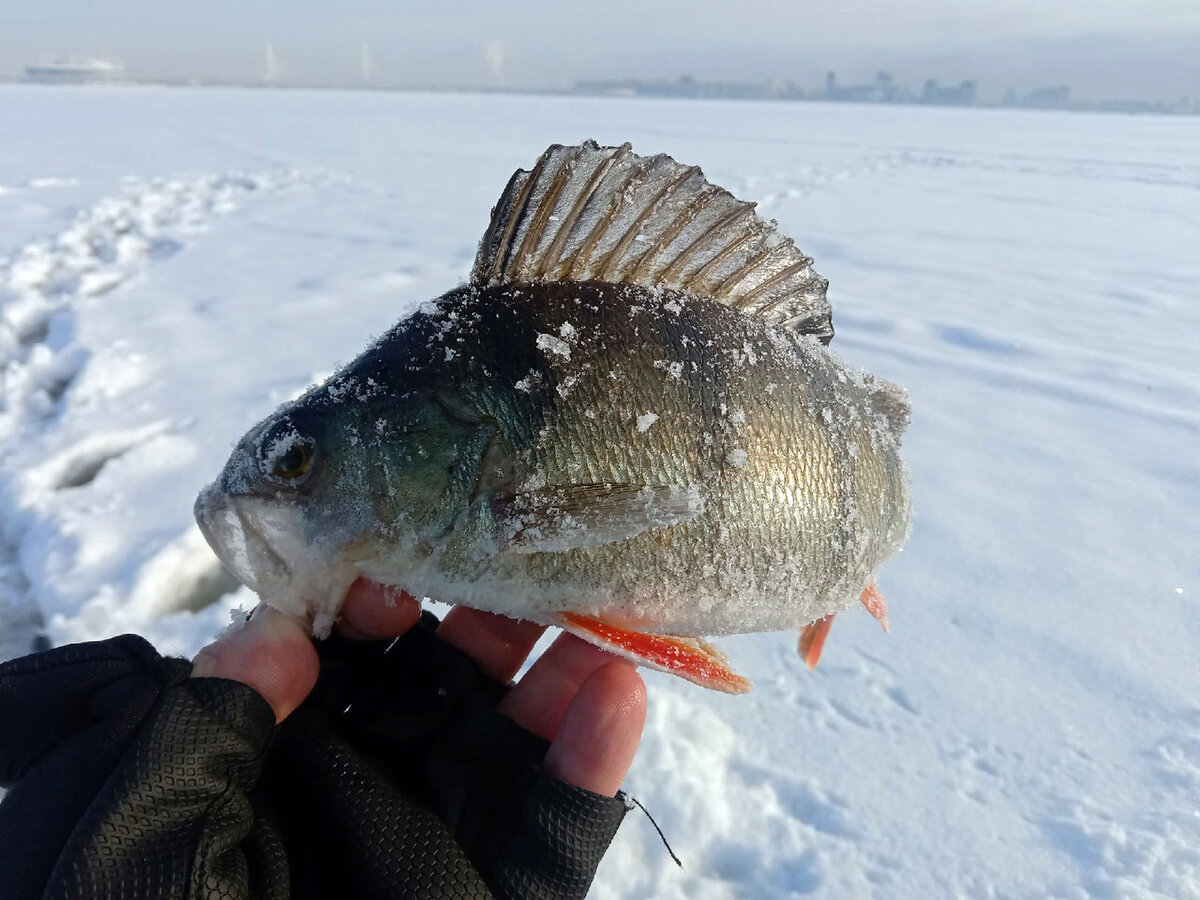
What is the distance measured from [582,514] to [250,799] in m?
0.91

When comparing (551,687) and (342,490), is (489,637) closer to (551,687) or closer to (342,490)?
(551,687)

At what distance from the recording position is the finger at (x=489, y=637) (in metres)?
2.04

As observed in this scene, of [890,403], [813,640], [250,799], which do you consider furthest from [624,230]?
[250,799]

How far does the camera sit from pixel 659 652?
151 cm

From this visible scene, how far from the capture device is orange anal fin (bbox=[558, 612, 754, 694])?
1469mm

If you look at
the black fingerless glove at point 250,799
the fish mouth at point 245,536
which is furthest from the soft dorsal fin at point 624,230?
the black fingerless glove at point 250,799

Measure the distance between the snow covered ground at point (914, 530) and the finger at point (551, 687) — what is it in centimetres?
44

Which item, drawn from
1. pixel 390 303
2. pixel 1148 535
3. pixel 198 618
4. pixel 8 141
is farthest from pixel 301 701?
pixel 8 141

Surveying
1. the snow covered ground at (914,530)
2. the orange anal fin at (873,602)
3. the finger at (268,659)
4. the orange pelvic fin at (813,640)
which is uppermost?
the finger at (268,659)

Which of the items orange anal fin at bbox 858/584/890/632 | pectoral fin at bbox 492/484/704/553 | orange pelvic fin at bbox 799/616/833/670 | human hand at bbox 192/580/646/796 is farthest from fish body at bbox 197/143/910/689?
orange pelvic fin at bbox 799/616/833/670

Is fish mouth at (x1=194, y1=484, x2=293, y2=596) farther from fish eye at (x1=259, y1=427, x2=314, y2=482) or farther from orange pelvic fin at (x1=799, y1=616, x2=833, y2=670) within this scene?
orange pelvic fin at (x1=799, y1=616, x2=833, y2=670)

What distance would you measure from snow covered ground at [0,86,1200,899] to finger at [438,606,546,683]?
0.52 m

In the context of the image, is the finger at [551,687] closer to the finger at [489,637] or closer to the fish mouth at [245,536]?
the finger at [489,637]

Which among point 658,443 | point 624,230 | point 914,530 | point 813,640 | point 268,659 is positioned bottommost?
point 914,530
